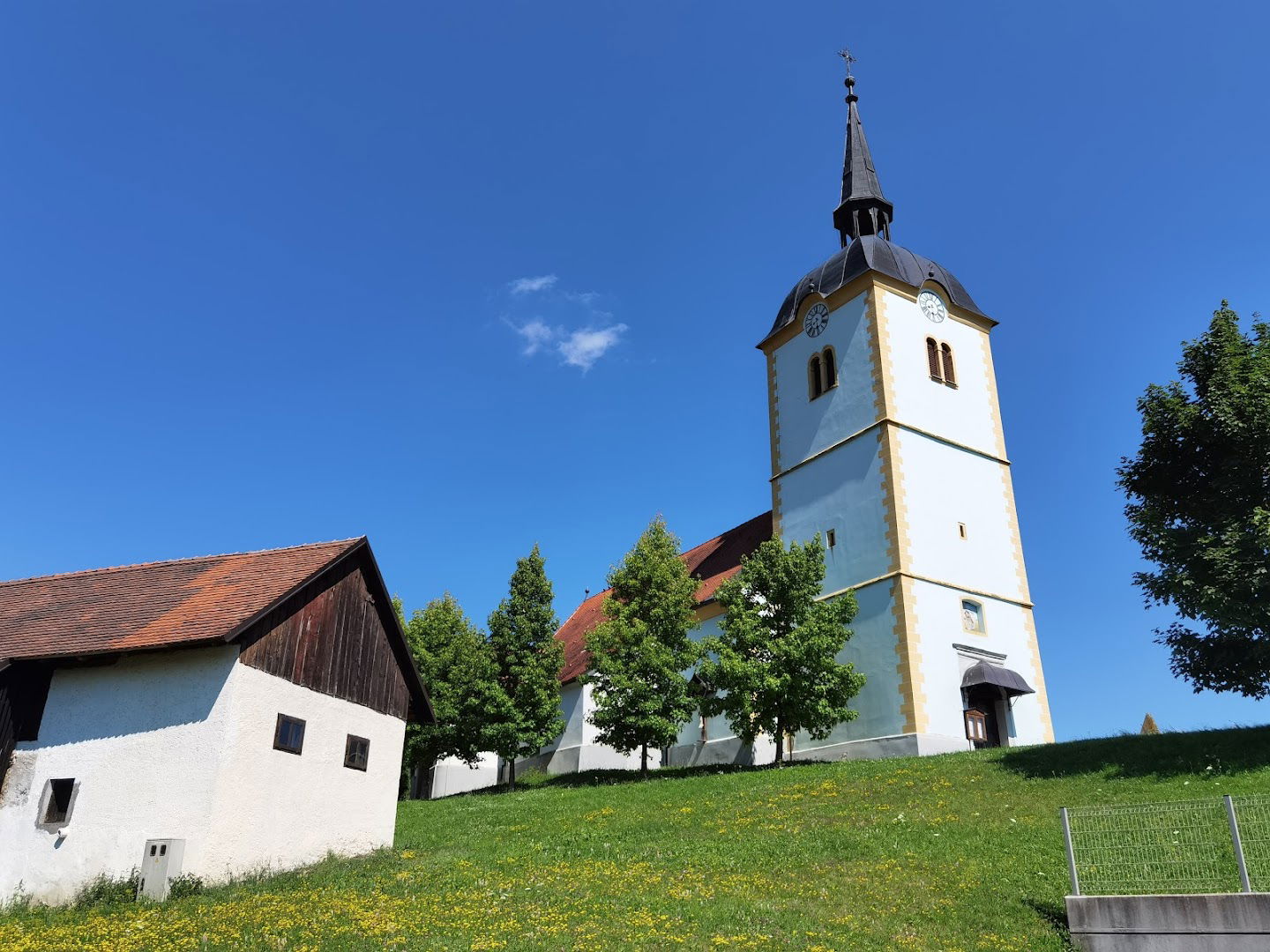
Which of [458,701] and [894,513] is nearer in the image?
[894,513]

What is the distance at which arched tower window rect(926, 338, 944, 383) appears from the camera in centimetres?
3397

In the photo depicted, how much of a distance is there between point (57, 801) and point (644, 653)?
53.8 feet

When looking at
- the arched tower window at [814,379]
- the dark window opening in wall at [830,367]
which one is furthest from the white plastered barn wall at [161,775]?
the arched tower window at [814,379]

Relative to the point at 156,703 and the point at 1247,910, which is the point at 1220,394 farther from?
the point at 156,703

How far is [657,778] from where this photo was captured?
27.6 m

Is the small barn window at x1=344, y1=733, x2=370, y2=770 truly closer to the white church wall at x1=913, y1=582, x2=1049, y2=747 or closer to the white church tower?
the white church tower

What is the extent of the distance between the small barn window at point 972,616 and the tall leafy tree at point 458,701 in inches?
579

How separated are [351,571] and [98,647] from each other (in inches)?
198

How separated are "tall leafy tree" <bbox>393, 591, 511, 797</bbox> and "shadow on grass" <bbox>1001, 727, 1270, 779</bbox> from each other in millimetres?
16436

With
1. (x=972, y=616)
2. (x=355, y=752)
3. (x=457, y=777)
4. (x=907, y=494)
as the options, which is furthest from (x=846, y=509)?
(x=457, y=777)

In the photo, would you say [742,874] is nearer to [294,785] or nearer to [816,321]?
[294,785]

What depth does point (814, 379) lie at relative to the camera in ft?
117

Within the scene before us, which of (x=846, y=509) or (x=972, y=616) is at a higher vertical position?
(x=846, y=509)

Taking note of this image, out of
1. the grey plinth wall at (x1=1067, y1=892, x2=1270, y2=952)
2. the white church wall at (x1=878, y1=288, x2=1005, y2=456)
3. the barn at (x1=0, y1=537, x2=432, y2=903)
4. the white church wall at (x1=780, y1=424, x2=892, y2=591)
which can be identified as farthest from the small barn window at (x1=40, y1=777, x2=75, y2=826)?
the white church wall at (x1=878, y1=288, x2=1005, y2=456)
